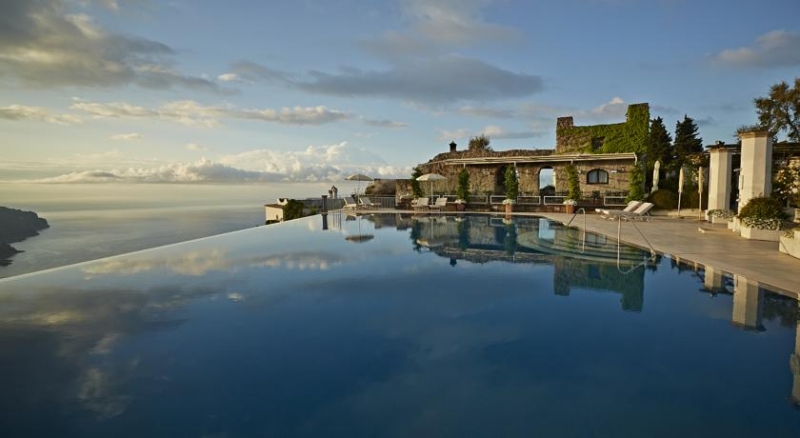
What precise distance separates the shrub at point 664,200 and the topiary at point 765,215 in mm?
9260

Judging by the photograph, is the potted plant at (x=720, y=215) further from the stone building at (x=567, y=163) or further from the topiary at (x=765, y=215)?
the stone building at (x=567, y=163)

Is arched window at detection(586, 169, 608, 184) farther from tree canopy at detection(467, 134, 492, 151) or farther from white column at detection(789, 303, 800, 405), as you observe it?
white column at detection(789, 303, 800, 405)

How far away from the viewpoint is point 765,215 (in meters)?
11.2

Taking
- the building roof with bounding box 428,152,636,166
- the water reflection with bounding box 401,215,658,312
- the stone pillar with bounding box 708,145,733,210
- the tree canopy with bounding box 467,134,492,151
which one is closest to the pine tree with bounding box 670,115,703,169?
the building roof with bounding box 428,152,636,166

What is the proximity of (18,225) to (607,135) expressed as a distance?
127807mm

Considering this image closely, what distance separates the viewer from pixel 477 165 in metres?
27.0

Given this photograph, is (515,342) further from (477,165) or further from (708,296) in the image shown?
(477,165)

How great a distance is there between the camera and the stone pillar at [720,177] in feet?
52.5

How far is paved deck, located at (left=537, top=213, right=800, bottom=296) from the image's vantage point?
276 inches

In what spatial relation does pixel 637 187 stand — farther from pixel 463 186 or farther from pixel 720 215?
pixel 463 186

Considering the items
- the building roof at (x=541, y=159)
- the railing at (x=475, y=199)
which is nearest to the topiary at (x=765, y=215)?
the building roof at (x=541, y=159)

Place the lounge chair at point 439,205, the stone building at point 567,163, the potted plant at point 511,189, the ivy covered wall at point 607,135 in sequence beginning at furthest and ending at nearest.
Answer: the ivy covered wall at point 607,135, the stone building at point 567,163, the lounge chair at point 439,205, the potted plant at point 511,189

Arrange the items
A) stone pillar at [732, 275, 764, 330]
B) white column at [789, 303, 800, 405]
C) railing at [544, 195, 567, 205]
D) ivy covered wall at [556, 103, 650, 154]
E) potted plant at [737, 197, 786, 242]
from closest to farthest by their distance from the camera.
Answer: white column at [789, 303, 800, 405] < stone pillar at [732, 275, 764, 330] < potted plant at [737, 197, 786, 242] < railing at [544, 195, 567, 205] < ivy covered wall at [556, 103, 650, 154]

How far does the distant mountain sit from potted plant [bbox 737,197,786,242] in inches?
4601
